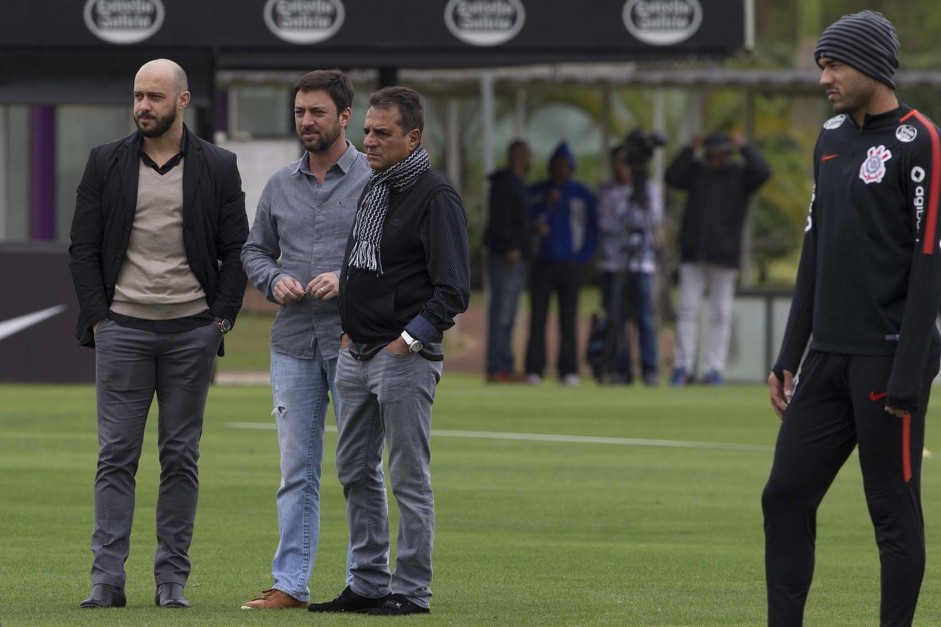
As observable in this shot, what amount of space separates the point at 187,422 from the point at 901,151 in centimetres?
310

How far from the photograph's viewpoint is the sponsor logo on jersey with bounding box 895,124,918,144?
6.20m

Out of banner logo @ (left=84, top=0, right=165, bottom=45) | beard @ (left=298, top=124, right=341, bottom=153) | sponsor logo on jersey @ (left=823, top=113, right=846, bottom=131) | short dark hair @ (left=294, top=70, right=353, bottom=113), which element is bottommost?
beard @ (left=298, top=124, right=341, bottom=153)

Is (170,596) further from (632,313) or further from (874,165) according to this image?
(632,313)

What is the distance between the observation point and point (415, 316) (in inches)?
291

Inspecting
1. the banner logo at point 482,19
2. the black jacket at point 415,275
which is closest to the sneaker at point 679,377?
the banner logo at point 482,19

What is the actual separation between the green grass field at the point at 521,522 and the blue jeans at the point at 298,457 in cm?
32

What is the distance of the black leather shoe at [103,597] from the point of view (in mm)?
7594

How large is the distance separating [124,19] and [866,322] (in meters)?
14.0

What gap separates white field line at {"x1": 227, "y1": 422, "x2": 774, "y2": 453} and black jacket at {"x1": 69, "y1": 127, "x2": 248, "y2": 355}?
721 centimetres

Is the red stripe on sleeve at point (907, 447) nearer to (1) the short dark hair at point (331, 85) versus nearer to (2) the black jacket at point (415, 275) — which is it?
(2) the black jacket at point (415, 275)

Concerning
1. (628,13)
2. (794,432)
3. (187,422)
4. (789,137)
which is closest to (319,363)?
(187,422)

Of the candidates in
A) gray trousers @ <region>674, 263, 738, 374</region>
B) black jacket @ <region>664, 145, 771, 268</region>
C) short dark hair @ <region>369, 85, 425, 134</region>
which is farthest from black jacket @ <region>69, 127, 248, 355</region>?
gray trousers @ <region>674, 263, 738, 374</region>

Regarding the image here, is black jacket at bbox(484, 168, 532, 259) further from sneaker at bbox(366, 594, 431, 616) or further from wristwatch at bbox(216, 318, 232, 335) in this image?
sneaker at bbox(366, 594, 431, 616)

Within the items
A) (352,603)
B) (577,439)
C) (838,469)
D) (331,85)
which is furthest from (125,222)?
(577,439)
